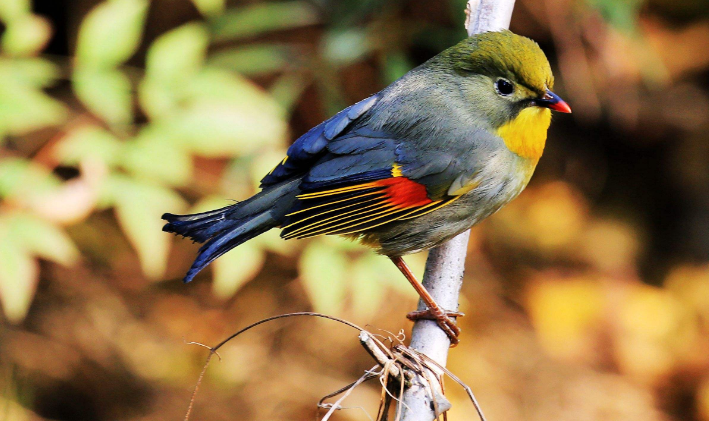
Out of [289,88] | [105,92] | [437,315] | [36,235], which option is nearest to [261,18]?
[289,88]

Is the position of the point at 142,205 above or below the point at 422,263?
below

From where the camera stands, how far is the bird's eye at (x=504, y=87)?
232cm

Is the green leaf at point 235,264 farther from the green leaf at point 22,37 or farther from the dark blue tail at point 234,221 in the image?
the green leaf at point 22,37

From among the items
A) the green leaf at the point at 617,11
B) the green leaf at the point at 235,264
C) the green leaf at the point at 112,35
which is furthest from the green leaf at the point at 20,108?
the green leaf at the point at 617,11

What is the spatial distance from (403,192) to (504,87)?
1.64ft

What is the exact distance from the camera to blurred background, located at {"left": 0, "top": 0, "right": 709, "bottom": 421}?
3822 millimetres

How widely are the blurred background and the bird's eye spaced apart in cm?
96

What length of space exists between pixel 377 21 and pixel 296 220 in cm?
200

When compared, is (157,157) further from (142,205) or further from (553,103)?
(553,103)

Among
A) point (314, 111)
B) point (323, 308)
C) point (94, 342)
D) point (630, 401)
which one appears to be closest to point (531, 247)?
point (630, 401)

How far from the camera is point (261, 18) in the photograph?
12.1ft

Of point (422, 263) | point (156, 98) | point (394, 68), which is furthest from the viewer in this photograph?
point (394, 68)

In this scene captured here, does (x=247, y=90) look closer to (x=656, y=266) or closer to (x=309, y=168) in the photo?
(x=309, y=168)

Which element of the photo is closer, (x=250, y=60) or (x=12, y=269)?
(x=12, y=269)
